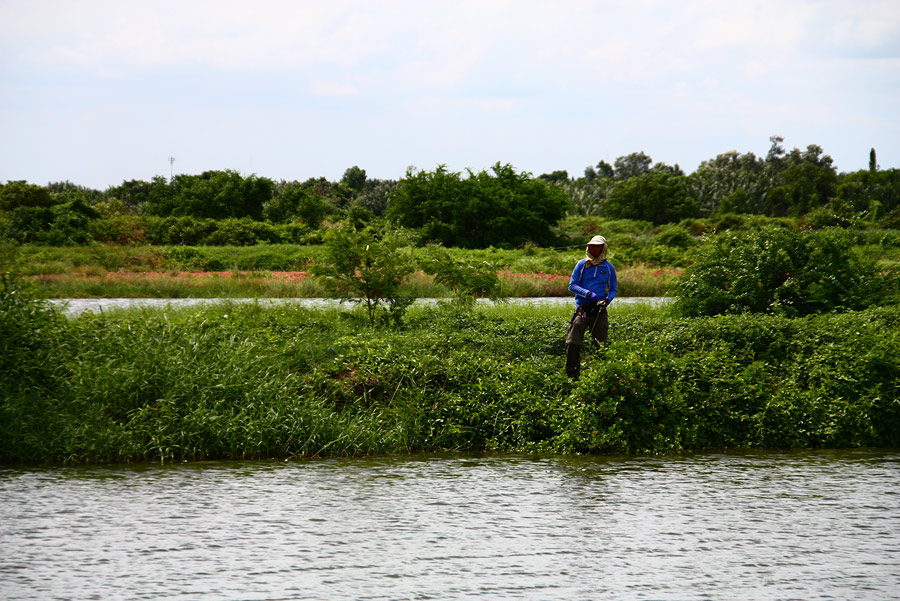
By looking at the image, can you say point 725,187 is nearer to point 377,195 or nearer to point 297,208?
point 377,195

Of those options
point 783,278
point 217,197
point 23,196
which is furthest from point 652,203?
point 783,278

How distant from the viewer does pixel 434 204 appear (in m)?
56.3

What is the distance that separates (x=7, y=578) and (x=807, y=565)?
5746 millimetres

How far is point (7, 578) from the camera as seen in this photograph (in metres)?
6.40

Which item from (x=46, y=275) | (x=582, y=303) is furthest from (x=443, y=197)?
(x=582, y=303)

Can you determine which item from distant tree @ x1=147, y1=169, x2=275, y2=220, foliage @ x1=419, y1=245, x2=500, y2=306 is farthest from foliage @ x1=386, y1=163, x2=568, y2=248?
foliage @ x1=419, y1=245, x2=500, y2=306

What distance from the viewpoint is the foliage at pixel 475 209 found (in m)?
55.2

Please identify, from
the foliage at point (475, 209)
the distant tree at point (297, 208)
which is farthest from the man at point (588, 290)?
the distant tree at point (297, 208)

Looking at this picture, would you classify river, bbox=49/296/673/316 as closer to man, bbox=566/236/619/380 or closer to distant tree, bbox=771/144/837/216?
man, bbox=566/236/619/380

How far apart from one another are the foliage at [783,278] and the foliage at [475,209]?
37.8 metres

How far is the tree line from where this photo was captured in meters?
53.1

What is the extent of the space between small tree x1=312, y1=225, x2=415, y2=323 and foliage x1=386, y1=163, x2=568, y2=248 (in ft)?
127

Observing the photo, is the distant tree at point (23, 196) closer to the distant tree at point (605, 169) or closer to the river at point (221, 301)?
the river at point (221, 301)

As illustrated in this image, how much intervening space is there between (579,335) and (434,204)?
45341 mm
